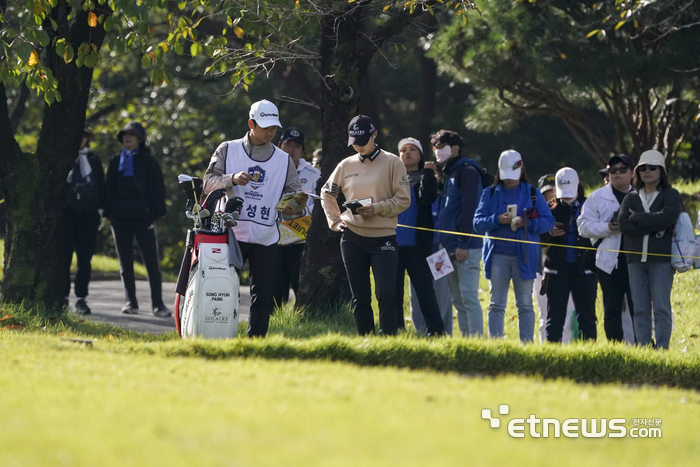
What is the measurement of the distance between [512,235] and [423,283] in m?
0.93

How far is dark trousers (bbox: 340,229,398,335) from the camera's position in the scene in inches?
298

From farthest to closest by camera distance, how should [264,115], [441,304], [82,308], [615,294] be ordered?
[82,308]
[441,304]
[615,294]
[264,115]

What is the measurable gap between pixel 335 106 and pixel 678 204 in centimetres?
360

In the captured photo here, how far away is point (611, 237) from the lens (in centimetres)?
912

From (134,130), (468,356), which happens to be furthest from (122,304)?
(468,356)

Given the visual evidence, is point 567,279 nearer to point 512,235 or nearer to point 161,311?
point 512,235

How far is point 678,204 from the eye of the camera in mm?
8539

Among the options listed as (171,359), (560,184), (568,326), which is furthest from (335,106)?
(171,359)

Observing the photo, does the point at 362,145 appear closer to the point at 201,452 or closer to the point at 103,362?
the point at 103,362

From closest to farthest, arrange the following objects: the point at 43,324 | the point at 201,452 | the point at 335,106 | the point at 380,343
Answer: the point at 201,452
the point at 380,343
the point at 43,324
the point at 335,106

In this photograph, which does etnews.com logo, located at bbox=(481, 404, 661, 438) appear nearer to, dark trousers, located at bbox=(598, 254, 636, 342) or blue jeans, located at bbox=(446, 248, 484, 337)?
blue jeans, located at bbox=(446, 248, 484, 337)

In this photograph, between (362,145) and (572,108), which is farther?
(572,108)

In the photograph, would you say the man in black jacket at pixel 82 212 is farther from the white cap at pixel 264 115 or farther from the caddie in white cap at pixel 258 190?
the white cap at pixel 264 115

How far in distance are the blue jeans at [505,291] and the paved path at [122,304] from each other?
3.48 meters
